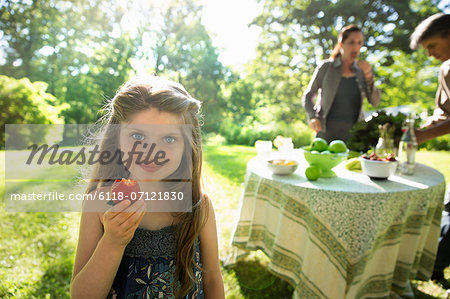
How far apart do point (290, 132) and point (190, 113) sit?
11.9 metres

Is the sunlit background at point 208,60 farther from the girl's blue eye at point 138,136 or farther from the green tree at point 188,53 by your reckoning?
the girl's blue eye at point 138,136

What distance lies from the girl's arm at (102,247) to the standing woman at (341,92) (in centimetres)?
297

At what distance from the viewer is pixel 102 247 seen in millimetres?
1059

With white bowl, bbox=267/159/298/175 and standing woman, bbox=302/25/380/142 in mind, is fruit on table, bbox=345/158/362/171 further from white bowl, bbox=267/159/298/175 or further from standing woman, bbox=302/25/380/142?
standing woman, bbox=302/25/380/142

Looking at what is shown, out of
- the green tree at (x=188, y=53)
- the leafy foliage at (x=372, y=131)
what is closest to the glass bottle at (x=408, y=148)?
the leafy foliage at (x=372, y=131)

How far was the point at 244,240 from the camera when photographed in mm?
2305

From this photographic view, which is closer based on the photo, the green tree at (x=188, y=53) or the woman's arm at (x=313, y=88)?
the woman's arm at (x=313, y=88)

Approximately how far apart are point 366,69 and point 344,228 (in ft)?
8.30

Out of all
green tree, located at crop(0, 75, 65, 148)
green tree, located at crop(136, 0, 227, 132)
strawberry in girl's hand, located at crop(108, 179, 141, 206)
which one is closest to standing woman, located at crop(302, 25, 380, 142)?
strawberry in girl's hand, located at crop(108, 179, 141, 206)

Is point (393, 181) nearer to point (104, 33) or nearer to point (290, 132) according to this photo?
point (290, 132)

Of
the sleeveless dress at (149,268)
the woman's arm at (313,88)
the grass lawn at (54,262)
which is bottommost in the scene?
the grass lawn at (54,262)

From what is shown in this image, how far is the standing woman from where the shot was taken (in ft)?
11.7

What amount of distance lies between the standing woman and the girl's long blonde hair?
2536 millimetres

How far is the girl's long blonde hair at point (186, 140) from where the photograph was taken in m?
1.23
